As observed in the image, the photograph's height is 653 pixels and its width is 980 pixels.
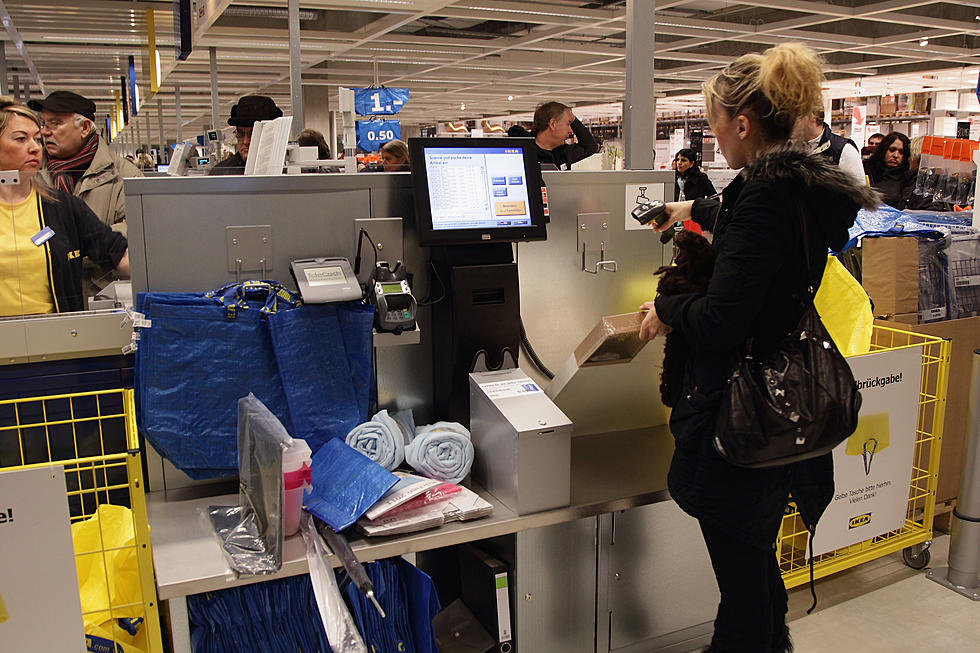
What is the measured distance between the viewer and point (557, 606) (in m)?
2.21

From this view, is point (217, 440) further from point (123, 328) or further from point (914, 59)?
point (914, 59)

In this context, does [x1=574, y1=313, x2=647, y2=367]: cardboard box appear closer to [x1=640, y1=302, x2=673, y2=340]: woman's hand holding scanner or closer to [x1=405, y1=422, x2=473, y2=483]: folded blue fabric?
[x1=640, y1=302, x2=673, y2=340]: woman's hand holding scanner

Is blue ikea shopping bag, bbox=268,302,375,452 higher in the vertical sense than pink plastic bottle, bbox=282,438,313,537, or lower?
higher

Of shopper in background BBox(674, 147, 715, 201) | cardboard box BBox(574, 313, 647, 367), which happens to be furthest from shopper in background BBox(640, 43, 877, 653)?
shopper in background BBox(674, 147, 715, 201)

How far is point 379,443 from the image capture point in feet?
7.11

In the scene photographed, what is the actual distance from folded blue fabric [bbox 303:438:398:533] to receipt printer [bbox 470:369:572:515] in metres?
0.30

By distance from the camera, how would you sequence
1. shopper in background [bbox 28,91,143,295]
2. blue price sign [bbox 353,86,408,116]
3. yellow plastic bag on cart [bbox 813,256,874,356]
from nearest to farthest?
1. yellow plastic bag on cart [bbox 813,256,874,356]
2. shopper in background [bbox 28,91,143,295]
3. blue price sign [bbox 353,86,408,116]

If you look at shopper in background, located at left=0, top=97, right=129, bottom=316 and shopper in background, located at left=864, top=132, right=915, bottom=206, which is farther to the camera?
shopper in background, located at left=864, top=132, right=915, bottom=206

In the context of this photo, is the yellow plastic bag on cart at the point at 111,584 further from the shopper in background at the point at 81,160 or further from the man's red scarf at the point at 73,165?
the man's red scarf at the point at 73,165

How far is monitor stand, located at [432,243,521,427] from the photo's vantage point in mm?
2297

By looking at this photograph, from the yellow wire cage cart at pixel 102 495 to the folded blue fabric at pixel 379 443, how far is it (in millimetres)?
547

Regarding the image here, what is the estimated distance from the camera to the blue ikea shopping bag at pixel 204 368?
6.46 ft

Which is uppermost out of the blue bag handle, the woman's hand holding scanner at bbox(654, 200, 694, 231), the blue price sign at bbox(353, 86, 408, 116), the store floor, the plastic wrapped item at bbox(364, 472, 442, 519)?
the blue price sign at bbox(353, 86, 408, 116)

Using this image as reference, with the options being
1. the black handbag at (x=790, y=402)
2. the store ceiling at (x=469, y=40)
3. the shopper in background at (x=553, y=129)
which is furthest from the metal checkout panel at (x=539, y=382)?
the store ceiling at (x=469, y=40)
